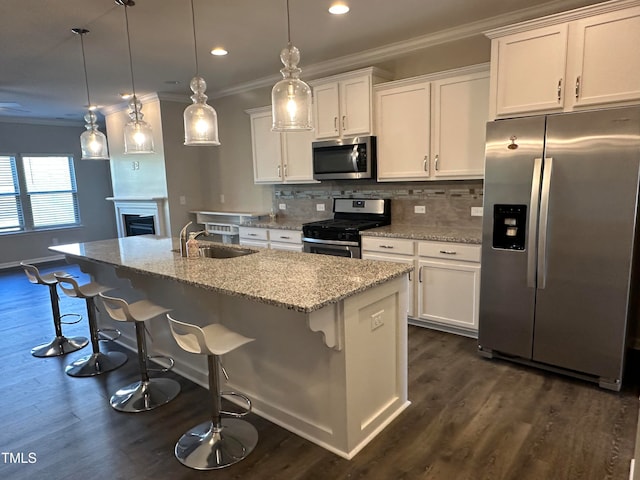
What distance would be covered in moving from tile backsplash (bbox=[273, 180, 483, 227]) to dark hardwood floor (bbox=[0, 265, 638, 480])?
4.41ft

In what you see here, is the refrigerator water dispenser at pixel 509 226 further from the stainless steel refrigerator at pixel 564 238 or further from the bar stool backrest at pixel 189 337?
the bar stool backrest at pixel 189 337

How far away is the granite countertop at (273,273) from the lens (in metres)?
1.83

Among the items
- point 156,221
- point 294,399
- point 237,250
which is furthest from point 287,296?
point 156,221

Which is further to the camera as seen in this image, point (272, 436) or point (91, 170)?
point (91, 170)

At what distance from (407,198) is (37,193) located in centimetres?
710

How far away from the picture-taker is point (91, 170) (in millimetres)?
8281

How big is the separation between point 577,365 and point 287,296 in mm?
2134

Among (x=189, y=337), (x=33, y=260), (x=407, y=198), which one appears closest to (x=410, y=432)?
(x=189, y=337)

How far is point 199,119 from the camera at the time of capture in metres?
2.54

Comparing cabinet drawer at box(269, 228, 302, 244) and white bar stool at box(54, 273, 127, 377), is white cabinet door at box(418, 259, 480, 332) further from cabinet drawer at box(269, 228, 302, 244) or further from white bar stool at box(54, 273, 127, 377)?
white bar stool at box(54, 273, 127, 377)

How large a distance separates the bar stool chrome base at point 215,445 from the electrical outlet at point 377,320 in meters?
0.90

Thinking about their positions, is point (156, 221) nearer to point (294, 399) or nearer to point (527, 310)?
point (294, 399)

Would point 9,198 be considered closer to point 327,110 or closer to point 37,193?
point 37,193

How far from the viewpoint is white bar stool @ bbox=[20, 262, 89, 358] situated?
346 cm
